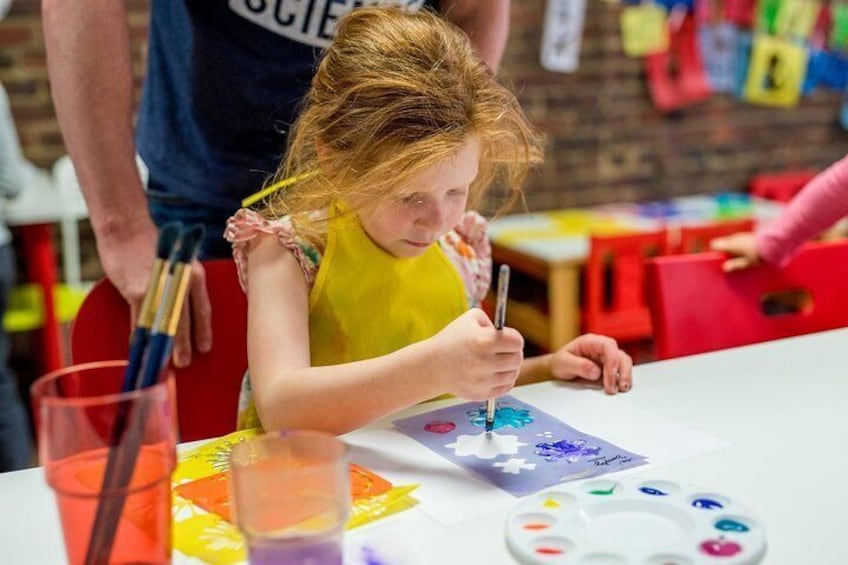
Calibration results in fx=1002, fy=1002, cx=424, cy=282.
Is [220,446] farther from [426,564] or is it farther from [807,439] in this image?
[807,439]

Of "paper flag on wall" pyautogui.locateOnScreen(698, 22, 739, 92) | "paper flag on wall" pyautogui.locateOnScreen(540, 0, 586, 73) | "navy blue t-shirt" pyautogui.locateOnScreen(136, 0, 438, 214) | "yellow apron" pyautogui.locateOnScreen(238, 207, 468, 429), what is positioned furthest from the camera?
"paper flag on wall" pyautogui.locateOnScreen(698, 22, 739, 92)

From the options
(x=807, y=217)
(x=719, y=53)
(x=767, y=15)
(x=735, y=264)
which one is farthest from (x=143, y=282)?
(x=767, y=15)

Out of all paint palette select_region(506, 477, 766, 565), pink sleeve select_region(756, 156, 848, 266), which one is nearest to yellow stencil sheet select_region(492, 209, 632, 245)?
pink sleeve select_region(756, 156, 848, 266)

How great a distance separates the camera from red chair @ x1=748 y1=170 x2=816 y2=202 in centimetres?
402

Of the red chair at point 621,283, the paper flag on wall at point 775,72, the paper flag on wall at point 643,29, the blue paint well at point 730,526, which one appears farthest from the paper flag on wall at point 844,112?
the blue paint well at point 730,526

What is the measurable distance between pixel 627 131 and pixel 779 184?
28.2 inches

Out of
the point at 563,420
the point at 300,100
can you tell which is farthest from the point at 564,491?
the point at 300,100

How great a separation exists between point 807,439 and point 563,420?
25 centimetres

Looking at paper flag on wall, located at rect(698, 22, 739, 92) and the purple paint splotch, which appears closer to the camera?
the purple paint splotch

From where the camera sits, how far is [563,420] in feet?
3.59

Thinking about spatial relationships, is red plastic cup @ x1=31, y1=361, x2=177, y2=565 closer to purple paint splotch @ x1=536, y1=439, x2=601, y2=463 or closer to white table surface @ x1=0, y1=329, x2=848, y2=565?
white table surface @ x1=0, y1=329, x2=848, y2=565

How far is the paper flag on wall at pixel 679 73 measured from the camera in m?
3.81

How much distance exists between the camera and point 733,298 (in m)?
1.54

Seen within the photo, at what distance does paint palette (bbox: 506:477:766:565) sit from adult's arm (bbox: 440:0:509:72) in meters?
0.81
